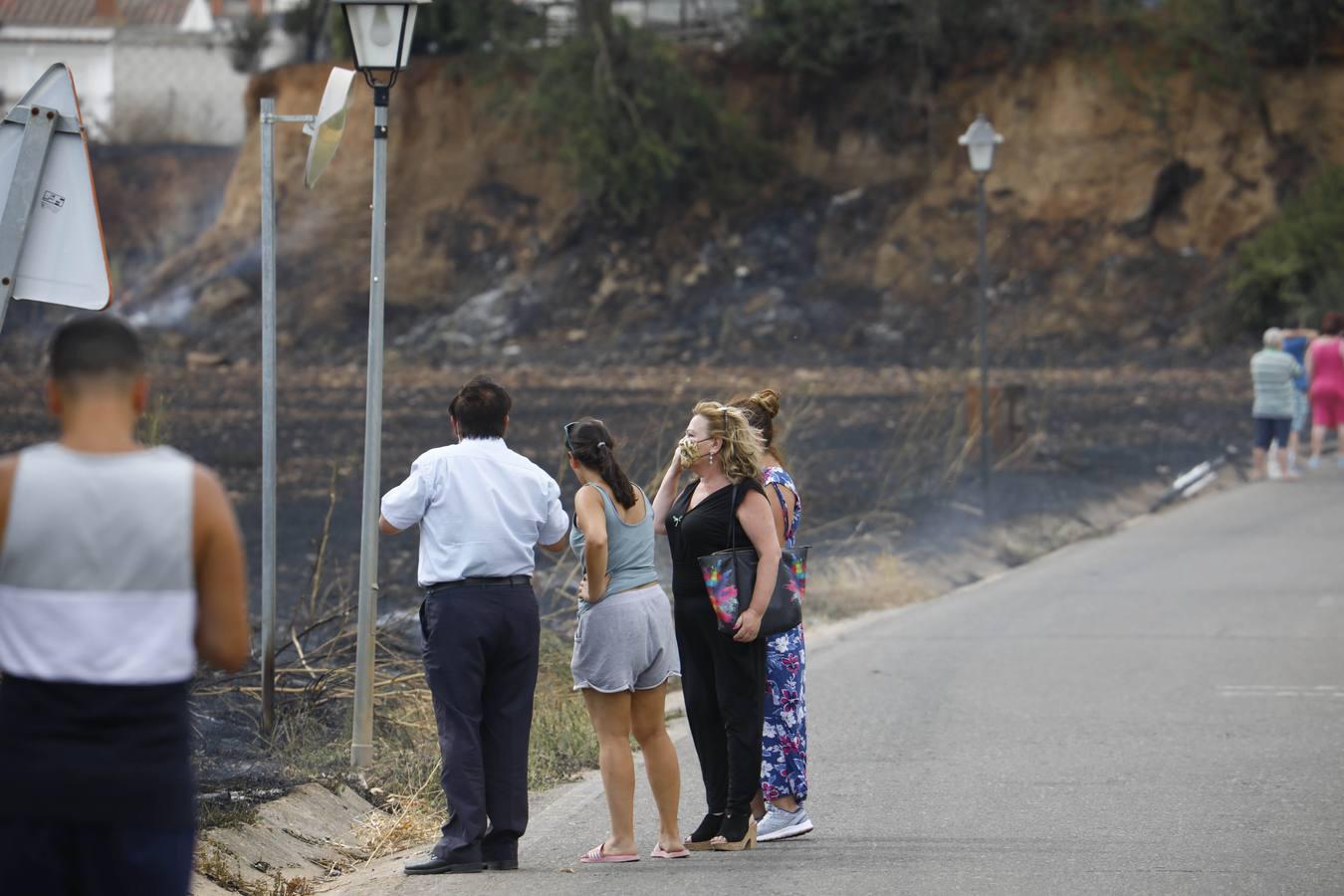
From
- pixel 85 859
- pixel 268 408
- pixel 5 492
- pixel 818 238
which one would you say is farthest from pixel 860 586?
pixel 818 238

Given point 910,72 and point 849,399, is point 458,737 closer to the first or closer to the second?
point 849,399

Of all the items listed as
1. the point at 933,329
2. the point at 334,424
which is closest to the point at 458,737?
the point at 334,424

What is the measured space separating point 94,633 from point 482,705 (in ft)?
10.2

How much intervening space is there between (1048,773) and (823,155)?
39943 millimetres

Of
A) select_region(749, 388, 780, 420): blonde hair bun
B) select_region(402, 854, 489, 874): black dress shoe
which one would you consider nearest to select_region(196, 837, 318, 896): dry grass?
select_region(402, 854, 489, 874): black dress shoe

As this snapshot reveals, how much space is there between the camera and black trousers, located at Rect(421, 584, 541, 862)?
21.3ft

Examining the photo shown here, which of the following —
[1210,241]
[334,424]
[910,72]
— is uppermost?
[910,72]

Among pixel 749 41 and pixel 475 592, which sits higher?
pixel 749 41

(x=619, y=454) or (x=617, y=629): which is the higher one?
(x=617, y=629)

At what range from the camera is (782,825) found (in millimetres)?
7121

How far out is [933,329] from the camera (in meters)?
41.9

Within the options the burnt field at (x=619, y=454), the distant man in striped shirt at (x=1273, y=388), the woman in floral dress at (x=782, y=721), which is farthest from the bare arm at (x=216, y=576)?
the distant man in striped shirt at (x=1273, y=388)

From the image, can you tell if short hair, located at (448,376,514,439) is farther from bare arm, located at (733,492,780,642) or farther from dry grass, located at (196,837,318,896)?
dry grass, located at (196,837,318,896)

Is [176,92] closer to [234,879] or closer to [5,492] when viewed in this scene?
[234,879]
